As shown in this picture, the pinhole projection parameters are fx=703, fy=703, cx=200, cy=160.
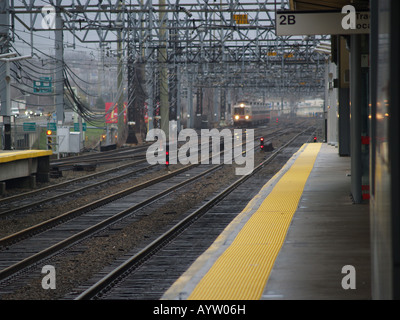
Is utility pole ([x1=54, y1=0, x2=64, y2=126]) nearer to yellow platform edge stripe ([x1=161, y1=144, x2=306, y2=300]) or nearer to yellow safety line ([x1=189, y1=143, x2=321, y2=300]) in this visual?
yellow safety line ([x1=189, y1=143, x2=321, y2=300])

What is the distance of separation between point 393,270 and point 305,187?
13.8m

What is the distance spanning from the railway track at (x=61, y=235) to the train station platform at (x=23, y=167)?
367cm

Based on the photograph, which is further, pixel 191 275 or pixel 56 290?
pixel 56 290

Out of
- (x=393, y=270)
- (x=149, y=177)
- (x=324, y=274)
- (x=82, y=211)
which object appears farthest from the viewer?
(x=149, y=177)

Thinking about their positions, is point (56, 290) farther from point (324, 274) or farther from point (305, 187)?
point (305, 187)

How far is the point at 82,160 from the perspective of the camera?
112ft

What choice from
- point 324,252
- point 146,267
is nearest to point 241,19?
point 146,267

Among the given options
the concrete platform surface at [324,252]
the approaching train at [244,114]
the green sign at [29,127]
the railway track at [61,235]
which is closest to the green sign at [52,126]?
the green sign at [29,127]

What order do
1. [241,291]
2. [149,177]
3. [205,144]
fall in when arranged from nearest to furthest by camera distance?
[241,291] → [149,177] → [205,144]

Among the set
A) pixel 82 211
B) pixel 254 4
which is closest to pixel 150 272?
pixel 82 211

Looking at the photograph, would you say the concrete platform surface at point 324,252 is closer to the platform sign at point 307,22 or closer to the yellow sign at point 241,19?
the platform sign at point 307,22

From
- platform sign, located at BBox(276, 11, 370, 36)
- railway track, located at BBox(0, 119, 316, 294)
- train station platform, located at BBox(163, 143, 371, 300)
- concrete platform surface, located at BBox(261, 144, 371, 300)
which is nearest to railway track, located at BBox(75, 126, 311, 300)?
train station platform, located at BBox(163, 143, 371, 300)

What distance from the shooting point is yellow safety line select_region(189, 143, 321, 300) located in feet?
23.5

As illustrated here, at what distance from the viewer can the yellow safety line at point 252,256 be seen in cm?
716
